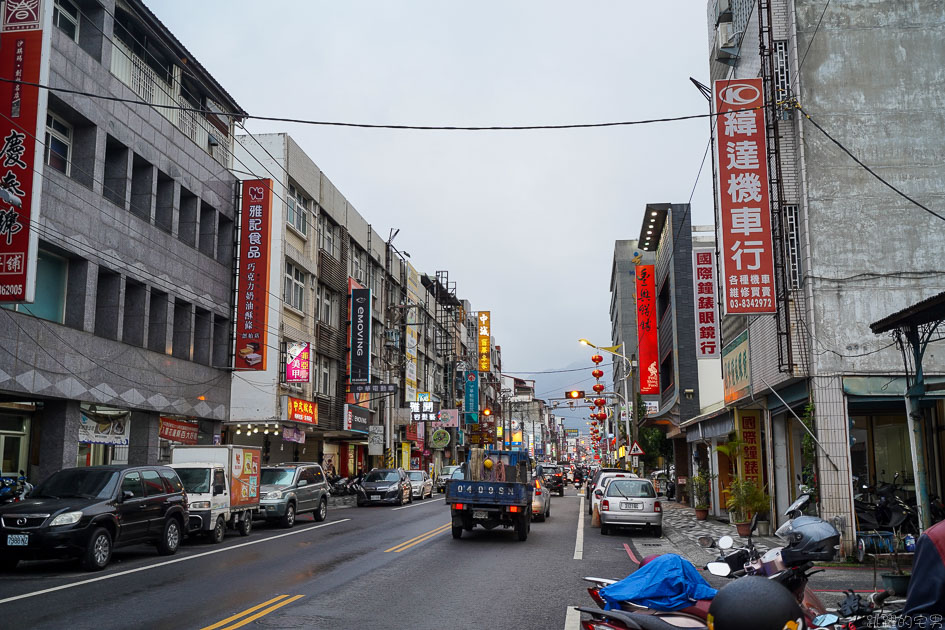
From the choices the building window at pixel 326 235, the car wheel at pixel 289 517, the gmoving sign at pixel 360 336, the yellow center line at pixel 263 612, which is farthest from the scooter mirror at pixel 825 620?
the gmoving sign at pixel 360 336

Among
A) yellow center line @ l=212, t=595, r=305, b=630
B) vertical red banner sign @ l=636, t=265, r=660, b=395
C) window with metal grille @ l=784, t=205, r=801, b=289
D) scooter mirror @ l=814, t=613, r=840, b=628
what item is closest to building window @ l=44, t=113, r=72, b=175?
yellow center line @ l=212, t=595, r=305, b=630

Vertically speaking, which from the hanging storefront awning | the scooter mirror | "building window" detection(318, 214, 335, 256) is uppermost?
"building window" detection(318, 214, 335, 256)

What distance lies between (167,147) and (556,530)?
59.1ft

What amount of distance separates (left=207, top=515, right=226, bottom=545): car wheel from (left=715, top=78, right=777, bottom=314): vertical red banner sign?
12.7 metres

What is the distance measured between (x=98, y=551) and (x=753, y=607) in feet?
42.9

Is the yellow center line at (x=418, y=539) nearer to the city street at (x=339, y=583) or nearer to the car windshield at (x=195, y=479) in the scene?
the city street at (x=339, y=583)

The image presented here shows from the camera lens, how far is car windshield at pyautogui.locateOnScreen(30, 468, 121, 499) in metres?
15.1

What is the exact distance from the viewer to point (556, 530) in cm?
2383

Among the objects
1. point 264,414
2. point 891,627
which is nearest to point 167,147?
point 264,414

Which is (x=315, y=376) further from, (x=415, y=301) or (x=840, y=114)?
(x=840, y=114)

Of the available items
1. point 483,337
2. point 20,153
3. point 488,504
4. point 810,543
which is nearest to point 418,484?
point 488,504

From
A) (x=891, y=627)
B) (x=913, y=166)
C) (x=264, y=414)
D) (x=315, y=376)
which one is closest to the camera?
(x=891, y=627)

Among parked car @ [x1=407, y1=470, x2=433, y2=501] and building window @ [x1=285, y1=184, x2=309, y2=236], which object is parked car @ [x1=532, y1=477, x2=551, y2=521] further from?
building window @ [x1=285, y1=184, x2=309, y2=236]

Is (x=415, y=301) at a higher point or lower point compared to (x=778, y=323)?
higher
